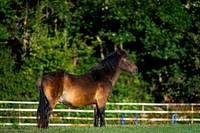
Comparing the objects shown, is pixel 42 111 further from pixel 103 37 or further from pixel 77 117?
pixel 103 37

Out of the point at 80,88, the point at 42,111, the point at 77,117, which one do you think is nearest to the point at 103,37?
the point at 77,117

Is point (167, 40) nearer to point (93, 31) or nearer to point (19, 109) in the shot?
point (93, 31)

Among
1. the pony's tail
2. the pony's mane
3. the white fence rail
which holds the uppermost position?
the pony's mane

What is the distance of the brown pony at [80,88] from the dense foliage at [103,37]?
42.2 feet

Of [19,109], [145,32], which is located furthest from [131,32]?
[19,109]

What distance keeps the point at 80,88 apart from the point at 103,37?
651 inches

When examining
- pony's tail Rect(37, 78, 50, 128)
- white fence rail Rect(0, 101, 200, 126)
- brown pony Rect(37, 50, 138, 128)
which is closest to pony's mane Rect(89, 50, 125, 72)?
brown pony Rect(37, 50, 138, 128)

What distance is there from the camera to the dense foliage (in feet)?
107

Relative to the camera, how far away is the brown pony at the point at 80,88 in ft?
59.6

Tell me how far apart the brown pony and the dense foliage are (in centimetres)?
1285

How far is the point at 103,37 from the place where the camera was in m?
35.1

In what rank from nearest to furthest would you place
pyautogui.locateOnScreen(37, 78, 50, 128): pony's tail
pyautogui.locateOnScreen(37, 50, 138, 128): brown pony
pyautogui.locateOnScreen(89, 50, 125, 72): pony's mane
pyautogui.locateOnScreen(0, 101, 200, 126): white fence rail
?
pyautogui.locateOnScreen(37, 78, 50, 128): pony's tail, pyautogui.locateOnScreen(37, 50, 138, 128): brown pony, pyautogui.locateOnScreen(89, 50, 125, 72): pony's mane, pyautogui.locateOnScreen(0, 101, 200, 126): white fence rail

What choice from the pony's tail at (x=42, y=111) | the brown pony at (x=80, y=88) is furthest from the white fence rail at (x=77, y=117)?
the pony's tail at (x=42, y=111)

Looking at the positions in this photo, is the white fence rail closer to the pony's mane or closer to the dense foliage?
the dense foliage
